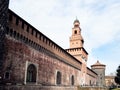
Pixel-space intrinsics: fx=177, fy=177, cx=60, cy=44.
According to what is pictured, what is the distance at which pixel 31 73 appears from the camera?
50.3 ft

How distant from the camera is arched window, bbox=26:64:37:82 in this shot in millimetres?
14836

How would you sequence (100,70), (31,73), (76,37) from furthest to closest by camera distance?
(100,70) < (76,37) < (31,73)

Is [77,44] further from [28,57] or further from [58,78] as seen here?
[28,57]

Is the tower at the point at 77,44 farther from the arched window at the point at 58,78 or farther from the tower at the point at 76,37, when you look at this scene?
the arched window at the point at 58,78

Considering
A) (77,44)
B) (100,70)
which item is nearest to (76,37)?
(77,44)

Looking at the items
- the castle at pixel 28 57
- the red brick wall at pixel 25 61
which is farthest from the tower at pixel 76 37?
the red brick wall at pixel 25 61

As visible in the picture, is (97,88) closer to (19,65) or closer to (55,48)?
(55,48)

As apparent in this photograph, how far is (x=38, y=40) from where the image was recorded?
1620cm

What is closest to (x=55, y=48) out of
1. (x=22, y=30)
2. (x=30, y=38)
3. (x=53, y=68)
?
(x=53, y=68)

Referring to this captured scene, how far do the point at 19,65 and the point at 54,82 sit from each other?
745cm

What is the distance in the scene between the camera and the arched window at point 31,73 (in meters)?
14.8

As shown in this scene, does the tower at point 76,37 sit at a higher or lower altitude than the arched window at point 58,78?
higher

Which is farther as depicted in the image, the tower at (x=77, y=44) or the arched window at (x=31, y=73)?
the tower at (x=77, y=44)

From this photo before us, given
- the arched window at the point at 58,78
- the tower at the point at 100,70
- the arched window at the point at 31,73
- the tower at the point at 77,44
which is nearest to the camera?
the arched window at the point at 31,73
